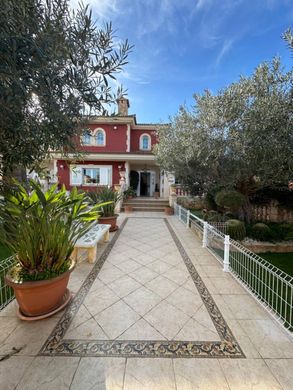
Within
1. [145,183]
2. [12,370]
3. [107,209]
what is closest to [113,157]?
[145,183]

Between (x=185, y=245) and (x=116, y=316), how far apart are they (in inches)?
126

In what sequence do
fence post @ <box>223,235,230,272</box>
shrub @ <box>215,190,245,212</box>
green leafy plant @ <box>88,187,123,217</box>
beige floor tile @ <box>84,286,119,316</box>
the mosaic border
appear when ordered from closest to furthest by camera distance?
the mosaic border, beige floor tile @ <box>84,286,119,316</box>, fence post @ <box>223,235,230,272</box>, shrub @ <box>215,190,245,212</box>, green leafy plant @ <box>88,187,123,217</box>

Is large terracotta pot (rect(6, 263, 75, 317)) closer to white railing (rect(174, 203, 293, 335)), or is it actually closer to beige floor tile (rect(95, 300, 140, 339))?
beige floor tile (rect(95, 300, 140, 339))

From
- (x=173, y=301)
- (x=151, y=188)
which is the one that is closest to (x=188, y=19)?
(x=173, y=301)

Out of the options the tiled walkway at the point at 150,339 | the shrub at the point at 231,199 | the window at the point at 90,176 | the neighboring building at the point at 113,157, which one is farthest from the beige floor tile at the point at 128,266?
the window at the point at 90,176

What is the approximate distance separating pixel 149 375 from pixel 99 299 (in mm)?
1337

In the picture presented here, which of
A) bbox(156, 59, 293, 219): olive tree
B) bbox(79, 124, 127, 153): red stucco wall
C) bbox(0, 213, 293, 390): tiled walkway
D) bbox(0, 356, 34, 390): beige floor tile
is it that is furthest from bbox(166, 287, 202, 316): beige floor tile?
bbox(79, 124, 127, 153): red stucco wall

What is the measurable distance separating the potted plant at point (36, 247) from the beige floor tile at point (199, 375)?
1.75m

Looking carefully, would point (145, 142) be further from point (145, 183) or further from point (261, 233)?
point (261, 233)

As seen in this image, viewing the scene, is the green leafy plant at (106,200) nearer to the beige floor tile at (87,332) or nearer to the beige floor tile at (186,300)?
the beige floor tile at (186,300)

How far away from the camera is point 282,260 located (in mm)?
5250

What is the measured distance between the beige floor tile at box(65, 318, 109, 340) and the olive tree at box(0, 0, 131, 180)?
201 cm

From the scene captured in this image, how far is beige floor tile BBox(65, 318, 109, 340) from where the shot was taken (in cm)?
201

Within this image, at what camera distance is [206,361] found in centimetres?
174
